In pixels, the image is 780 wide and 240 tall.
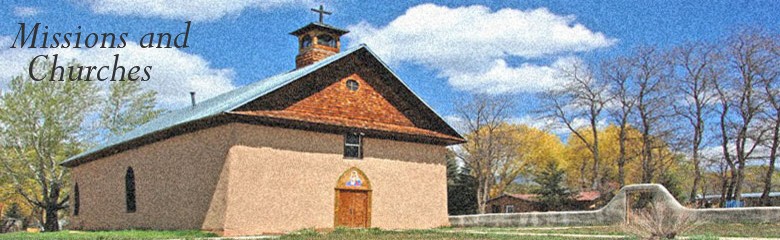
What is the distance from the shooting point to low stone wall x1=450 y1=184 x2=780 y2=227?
70.3 feet

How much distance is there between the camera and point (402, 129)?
1057 inches

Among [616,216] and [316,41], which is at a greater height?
[316,41]

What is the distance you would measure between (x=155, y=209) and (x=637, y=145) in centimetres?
3884

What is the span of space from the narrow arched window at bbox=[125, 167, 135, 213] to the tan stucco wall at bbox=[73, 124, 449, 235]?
0.31m

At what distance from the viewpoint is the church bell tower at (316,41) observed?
30.2 m

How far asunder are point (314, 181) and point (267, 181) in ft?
5.69

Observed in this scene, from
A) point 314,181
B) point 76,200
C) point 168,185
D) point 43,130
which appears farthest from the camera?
point 43,130

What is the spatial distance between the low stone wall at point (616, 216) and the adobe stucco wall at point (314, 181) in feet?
5.99

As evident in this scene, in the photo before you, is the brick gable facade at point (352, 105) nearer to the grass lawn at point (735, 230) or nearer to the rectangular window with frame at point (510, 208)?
the grass lawn at point (735, 230)

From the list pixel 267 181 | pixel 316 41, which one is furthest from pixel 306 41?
pixel 267 181

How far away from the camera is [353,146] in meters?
25.7

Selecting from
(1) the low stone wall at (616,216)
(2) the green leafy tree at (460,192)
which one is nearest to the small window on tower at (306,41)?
(1) the low stone wall at (616,216)

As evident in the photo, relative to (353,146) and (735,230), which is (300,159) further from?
(735,230)

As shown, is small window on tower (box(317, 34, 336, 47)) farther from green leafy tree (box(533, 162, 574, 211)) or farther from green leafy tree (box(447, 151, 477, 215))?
green leafy tree (box(533, 162, 574, 211))
